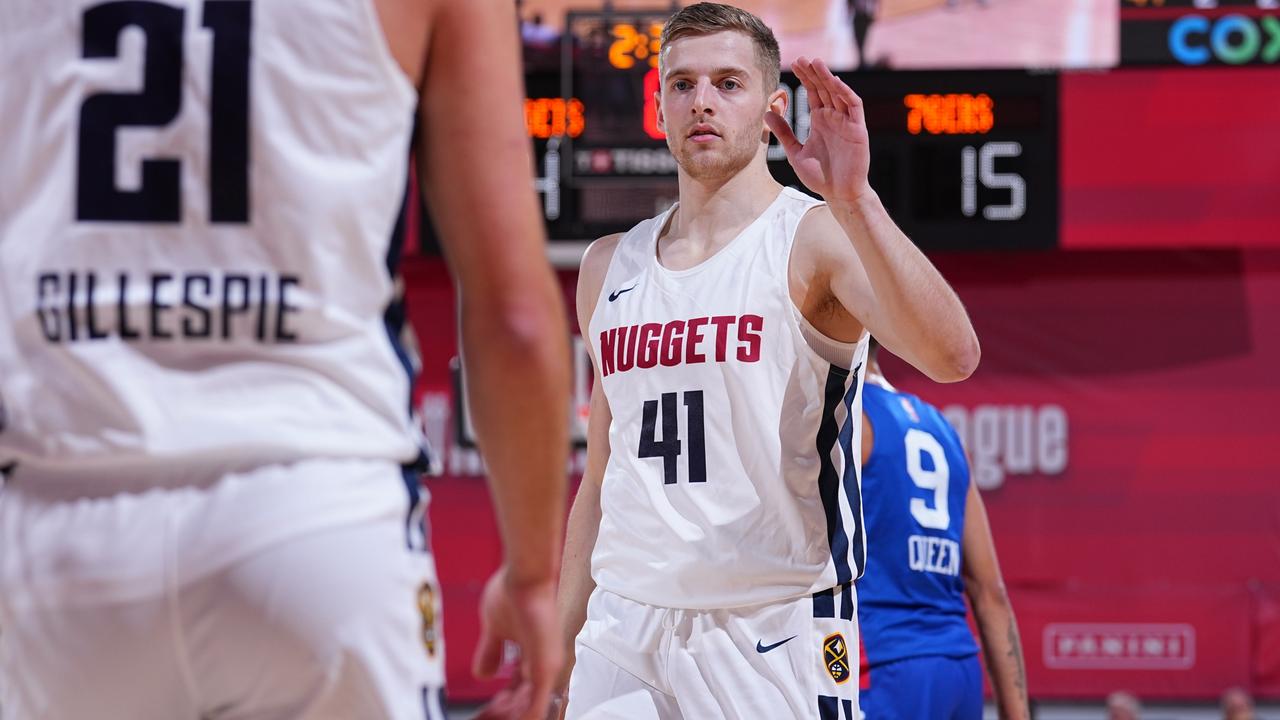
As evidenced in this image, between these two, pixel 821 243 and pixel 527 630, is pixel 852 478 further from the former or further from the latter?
pixel 527 630

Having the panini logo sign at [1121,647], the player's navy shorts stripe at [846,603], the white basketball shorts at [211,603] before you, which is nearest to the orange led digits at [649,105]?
the panini logo sign at [1121,647]

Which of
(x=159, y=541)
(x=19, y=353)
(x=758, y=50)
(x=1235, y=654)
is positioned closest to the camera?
(x=159, y=541)

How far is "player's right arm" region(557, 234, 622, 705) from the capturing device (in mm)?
3572

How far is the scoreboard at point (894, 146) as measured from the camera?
337 inches

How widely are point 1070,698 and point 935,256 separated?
3053mm

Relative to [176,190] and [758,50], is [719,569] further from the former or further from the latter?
[176,190]

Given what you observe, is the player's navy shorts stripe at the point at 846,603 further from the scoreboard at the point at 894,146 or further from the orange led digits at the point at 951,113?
the orange led digits at the point at 951,113

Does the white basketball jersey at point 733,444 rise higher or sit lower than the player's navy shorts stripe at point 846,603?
higher

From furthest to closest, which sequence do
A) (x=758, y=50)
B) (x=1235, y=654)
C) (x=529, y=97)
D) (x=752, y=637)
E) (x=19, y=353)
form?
(x=1235, y=654) → (x=529, y=97) → (x=758, y=50) → (x=752, y=637) → (x=19, y=353)

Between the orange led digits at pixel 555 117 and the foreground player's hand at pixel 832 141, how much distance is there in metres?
5.81

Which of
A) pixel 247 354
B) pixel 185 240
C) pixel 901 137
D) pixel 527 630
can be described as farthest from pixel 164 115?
pixel 901 137

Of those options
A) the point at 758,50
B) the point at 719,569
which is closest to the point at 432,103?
the point at 719,569

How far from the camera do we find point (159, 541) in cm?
151

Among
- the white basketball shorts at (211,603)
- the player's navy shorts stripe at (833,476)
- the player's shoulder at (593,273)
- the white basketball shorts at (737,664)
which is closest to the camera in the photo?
the white basketball shorts at (211,603)
